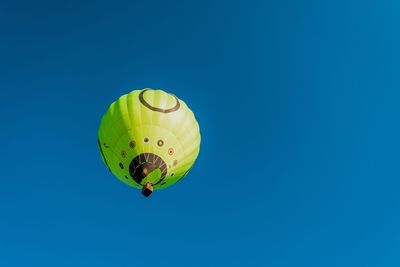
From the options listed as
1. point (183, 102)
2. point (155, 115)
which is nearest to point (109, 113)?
point (155, 115)

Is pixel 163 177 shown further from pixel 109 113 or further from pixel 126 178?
pixel 109 113

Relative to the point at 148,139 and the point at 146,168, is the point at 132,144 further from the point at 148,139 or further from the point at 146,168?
the point at 146,168

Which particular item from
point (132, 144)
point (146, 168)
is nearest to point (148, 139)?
point (132, 144)

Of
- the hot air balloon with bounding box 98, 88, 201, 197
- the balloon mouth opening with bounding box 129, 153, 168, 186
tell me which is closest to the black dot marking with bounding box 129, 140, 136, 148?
the hot air balloon with bounding box 98, 88, 201, 197

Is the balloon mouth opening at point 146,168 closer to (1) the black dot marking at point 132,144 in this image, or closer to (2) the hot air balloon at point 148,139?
(2) the hot air balloon at point 148,139

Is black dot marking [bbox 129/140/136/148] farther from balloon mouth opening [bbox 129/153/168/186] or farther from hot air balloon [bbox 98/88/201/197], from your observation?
balloon mouth opening [bbox 129/153/168/186]

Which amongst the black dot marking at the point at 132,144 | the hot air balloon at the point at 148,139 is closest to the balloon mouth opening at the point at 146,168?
the hot air balloon at the point at 148,139

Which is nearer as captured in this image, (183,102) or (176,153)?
(176,153)
